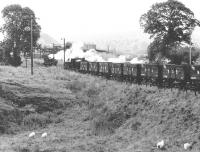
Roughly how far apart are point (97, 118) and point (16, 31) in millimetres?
47484

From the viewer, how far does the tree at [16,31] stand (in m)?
67.7

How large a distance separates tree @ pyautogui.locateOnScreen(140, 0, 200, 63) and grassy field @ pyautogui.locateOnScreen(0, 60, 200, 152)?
2184cm

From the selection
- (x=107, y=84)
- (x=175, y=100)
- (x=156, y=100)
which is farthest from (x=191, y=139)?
(x=107, y=84)

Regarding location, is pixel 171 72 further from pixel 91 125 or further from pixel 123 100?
pixel 91 125

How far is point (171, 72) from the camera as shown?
24.0m

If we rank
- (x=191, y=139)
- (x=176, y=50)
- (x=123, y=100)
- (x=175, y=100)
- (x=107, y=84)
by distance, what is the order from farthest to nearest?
(x=176, y=50), (x=107, y=84), (x=123, y=100), (x=175, y=100), (x=191, y=139)

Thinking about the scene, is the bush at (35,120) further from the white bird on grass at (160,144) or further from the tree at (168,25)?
the tree at (168,25)

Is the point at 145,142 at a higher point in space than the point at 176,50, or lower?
lower

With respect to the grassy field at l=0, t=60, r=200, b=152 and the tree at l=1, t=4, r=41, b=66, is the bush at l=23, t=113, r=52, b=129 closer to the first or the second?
the grassy field at l=0, t=60, r=200, b=152

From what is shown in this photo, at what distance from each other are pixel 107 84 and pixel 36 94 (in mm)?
6241

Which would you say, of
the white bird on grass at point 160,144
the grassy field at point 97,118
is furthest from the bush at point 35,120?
the white bird on grass at point 160,144

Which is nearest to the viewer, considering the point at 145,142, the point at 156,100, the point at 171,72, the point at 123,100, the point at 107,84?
the point at 145,142

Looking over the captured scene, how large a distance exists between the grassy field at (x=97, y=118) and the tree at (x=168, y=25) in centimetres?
2184

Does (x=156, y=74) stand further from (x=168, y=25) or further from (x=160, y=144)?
(x=168, y=25)
